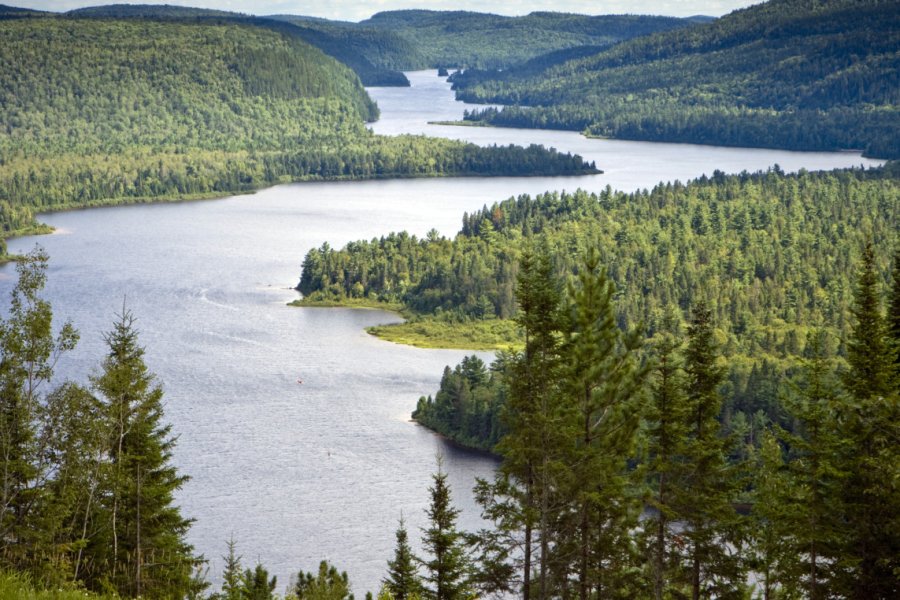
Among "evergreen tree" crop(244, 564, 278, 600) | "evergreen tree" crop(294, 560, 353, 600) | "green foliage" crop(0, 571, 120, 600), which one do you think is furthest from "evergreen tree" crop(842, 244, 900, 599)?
"green foliage" crop(0, 571, 120, 600)

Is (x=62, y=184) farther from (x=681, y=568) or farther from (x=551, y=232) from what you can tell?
(x=681, y=568)

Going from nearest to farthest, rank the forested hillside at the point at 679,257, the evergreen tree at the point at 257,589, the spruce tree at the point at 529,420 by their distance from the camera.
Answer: the spruce tree at the point at 529,420
the evergreen tree at the point at 257,589
the forested hillside at the point at 679,257

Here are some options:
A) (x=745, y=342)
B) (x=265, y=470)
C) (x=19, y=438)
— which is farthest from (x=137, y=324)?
(x=19, y=438)

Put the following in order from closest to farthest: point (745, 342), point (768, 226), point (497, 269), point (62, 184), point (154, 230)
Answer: point (745, 342) → point (497, 269) → point (768, 226) → point (154, 230) → point (62, 184)

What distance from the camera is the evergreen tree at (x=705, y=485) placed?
3269 centimetres

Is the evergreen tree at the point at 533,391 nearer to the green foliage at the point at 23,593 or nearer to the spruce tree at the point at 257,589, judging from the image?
the spruce tree at the point at 257,589

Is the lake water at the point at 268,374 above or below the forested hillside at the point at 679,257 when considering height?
below

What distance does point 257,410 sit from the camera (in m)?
73.9

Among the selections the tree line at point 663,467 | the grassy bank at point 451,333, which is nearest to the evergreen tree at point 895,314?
the tree line at point 663,467

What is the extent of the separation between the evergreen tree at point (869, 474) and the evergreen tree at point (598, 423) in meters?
4.92

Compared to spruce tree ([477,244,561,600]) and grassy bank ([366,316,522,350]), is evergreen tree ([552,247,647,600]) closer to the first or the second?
spruce tree ([477,244,561,600])

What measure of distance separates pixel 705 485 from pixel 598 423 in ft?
9.44

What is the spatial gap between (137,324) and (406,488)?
38.1 m

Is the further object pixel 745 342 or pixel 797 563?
pixel 745 342
